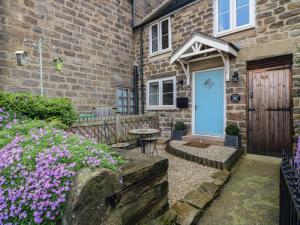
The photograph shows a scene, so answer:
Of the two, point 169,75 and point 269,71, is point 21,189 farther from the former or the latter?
point 169,75

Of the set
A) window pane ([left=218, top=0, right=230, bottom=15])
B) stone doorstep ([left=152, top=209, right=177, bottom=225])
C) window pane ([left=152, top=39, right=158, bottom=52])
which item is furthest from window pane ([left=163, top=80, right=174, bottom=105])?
stone doorstep ([left=152, top=209, right=177, bottom=225])

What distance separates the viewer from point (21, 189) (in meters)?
1.41

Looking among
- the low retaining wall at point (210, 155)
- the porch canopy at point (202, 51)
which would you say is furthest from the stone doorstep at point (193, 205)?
the porch canopy at point (202, 51)

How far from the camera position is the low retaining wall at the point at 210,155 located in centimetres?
452

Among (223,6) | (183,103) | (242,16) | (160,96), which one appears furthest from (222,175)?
(223,6)

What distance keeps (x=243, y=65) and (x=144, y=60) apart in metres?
4.84

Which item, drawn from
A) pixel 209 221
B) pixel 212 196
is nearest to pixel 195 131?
pixel 212 196

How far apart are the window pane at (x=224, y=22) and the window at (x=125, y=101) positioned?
4993 millimetres

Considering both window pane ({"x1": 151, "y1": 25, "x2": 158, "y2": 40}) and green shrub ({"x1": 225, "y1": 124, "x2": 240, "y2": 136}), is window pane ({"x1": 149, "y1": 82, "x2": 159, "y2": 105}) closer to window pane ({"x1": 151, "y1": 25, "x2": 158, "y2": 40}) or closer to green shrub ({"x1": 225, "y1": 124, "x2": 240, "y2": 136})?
window pane ({"x1": 151, "y1": 25, "x2": 158, "y2": 40})

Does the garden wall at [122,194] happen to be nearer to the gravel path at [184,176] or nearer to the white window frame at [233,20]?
the gravel path at [184,176]

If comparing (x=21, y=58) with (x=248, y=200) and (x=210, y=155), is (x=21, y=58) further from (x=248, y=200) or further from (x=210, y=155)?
(x=248, y=200)

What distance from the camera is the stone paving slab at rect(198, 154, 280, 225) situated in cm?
262

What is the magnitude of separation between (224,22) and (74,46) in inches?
217

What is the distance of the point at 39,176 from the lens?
1478 mm
